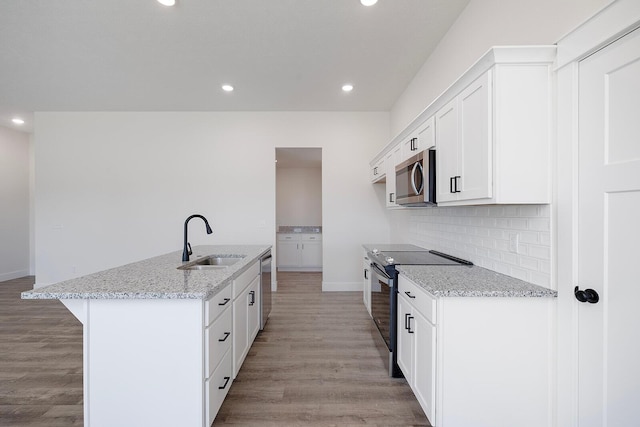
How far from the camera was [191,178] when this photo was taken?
4.84 metres

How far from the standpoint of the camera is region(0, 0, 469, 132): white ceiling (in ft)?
7.87

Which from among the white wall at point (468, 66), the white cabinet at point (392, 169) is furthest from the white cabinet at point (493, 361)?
the white cabinet at point (392, 169)

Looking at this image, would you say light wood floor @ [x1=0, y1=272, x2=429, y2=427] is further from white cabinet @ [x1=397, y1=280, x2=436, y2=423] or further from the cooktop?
the cooktop

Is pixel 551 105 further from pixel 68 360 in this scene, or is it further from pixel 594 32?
pixel 68 360

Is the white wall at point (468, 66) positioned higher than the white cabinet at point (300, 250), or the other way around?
the white wall at point (468, 66)

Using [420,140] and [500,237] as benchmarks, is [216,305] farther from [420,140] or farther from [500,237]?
[420,140]

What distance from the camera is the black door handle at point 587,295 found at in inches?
50.2

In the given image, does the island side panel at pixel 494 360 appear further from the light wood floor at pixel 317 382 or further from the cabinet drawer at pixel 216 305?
the cabinet drawer at pixel 216 305

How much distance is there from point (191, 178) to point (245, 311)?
3.23m

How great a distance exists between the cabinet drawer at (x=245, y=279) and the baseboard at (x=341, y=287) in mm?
2171

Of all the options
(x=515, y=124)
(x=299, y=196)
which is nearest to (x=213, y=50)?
(x=515, y=124)

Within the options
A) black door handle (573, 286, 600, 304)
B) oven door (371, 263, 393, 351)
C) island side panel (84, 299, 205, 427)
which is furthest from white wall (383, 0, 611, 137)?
island side panel (84, 299, 205, 427)

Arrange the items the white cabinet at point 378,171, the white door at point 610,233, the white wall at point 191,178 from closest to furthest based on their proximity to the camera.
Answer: the white door at point 610,233
the white cabinet at point 378,171
the white wall at point 191,178

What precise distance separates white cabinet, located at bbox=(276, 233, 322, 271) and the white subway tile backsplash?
374 centimetres
